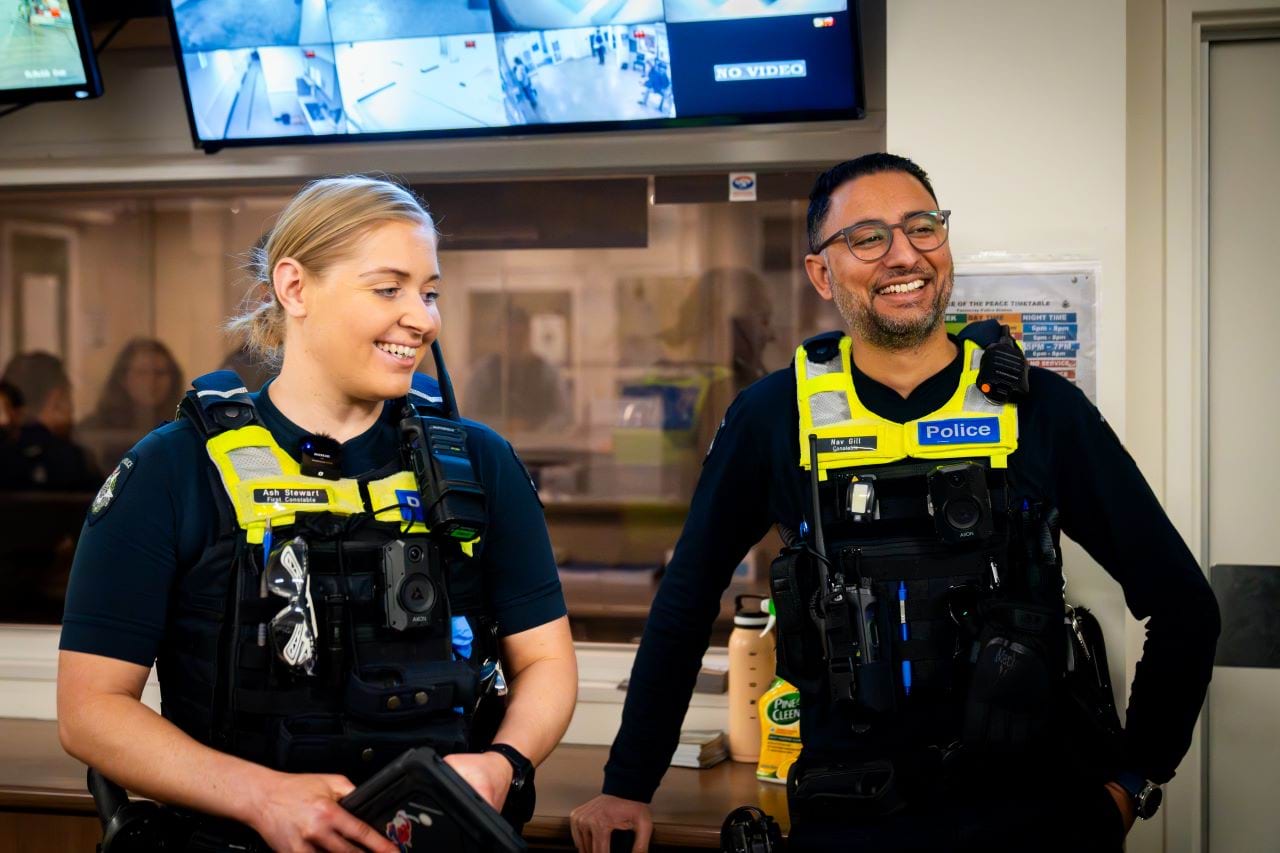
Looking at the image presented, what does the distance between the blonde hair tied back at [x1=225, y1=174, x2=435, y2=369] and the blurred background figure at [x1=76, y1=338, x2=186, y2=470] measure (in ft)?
5.09

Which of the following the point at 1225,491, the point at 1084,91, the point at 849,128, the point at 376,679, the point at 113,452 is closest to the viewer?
the point at 376,679

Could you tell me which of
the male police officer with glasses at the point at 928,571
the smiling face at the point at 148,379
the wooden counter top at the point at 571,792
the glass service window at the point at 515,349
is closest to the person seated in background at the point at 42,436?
the glass service window at the point at 515,349

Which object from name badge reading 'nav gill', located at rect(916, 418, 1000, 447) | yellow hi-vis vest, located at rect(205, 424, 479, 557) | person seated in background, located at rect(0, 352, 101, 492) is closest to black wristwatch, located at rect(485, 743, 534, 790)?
yellow hi-vis vest, located at rect(205, 424, 479, 557)

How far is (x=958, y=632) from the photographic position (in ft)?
6.29

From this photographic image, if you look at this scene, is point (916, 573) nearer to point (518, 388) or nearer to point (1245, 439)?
point (1245, 439)

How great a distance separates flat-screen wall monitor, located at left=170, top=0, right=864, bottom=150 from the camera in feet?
8.49

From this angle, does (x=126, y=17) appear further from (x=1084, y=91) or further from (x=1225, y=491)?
(x=1225, y=491)

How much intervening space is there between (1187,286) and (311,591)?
5.98 feet

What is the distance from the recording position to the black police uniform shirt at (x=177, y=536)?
66.1 inches

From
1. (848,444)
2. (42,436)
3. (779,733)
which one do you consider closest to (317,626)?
(848,444)

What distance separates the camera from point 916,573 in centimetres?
194

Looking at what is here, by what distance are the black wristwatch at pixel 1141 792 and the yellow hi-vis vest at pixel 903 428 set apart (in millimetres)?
528

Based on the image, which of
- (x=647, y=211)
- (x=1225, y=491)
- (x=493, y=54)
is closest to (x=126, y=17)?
(x=493, y=54)

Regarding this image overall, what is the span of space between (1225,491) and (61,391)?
2.83 metres
